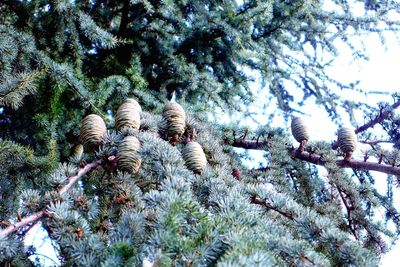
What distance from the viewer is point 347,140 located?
6.81 feet

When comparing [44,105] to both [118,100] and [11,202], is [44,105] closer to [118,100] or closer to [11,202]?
[118,100]

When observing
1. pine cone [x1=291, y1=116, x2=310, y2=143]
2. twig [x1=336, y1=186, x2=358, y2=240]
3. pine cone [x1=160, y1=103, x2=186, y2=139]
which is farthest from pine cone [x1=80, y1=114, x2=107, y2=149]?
twig [x1=336, y1=186, x2=358, y2=240]

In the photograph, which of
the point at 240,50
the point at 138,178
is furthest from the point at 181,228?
the point at 240,50

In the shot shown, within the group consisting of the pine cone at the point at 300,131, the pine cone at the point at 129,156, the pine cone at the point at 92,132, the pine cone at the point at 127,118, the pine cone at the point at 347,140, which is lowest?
the pine cone at the point at 129,156

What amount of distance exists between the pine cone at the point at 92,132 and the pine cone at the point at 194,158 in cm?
32

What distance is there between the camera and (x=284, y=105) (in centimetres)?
400

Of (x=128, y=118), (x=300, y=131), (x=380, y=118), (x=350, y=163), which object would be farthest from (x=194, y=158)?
(x=380, y=118)

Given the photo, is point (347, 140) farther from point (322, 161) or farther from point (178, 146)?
point (178, 146)

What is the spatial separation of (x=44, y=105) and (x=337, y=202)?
1546mm

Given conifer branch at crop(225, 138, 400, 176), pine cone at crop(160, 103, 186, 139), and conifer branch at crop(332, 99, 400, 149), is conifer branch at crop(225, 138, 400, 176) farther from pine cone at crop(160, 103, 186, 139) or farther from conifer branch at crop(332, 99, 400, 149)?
pine cone at crop(160, 103, 186, 139)

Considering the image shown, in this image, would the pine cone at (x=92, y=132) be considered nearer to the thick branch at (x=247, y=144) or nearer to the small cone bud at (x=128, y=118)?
the small cone bud at (x=128, y=118)

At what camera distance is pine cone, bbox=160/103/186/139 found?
1.92 meters

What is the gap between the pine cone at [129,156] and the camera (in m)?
1.67

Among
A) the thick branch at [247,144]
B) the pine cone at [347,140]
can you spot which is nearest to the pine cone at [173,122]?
the thick branch at [247,144]
